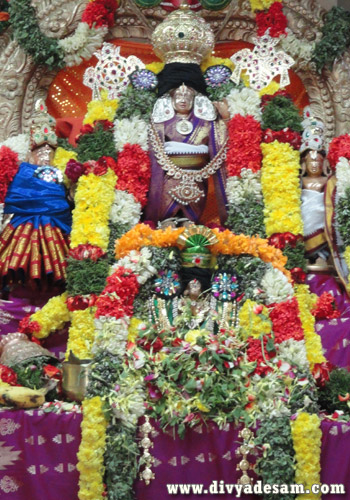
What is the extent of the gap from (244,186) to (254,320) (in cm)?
145

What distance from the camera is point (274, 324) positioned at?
23.1 ft

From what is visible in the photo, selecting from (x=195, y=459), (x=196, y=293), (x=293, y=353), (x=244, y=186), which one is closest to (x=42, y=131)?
(x=244, y=186)

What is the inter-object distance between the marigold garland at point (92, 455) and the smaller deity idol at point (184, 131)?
7.22 ft

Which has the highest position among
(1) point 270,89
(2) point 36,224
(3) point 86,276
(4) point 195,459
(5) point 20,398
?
(1) point 270,89

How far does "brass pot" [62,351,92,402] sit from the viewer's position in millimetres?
6949

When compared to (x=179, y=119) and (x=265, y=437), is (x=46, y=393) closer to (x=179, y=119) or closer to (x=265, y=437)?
(x=265, y=437)

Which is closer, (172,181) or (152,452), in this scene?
(152,452)

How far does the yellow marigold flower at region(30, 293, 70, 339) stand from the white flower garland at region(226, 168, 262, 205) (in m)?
1.54

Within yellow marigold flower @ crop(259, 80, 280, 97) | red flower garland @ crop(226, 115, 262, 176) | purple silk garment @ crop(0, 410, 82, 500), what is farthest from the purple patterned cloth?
yellow marigold flower @ crop(259, 80, 280, 97)

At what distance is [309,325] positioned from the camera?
753 centimetres

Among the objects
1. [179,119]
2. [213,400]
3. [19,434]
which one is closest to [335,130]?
[179,119]

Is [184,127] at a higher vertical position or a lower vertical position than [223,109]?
lower

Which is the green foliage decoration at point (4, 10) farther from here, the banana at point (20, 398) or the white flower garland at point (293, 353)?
the white flower garland at point (293, 353)

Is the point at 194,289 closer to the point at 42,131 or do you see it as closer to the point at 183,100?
→ the point at 183,100
